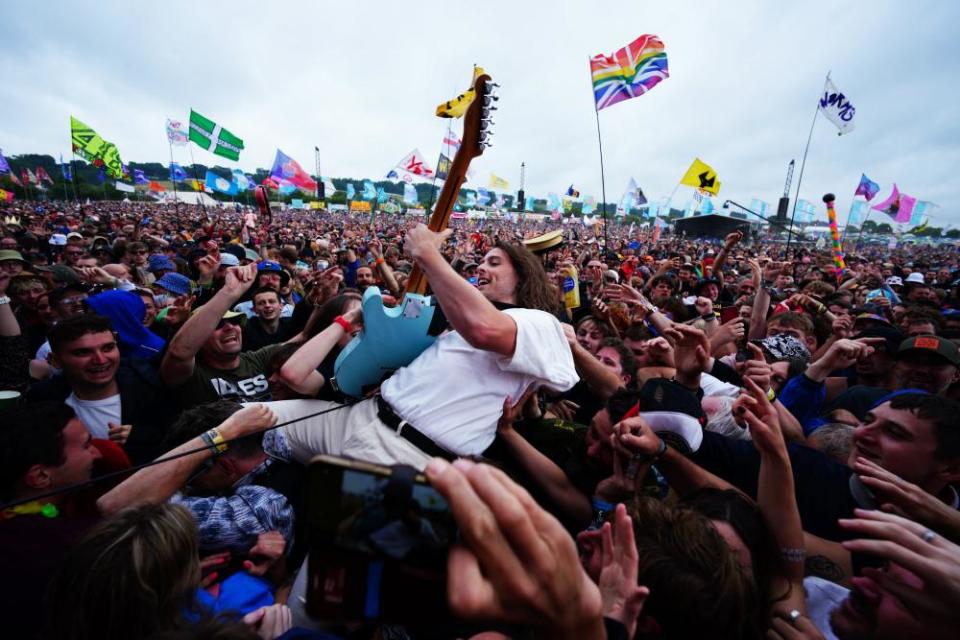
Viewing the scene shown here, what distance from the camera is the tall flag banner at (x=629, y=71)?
902 centimetres

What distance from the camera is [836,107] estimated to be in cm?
1221

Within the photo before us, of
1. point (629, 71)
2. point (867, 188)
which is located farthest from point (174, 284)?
point (867, 188)

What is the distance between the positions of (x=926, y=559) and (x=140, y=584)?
219cm

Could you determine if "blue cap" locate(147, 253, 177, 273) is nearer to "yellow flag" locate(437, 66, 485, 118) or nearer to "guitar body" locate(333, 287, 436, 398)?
"yellow flag" locate(437, 66, 485, 118)

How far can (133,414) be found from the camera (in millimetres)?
2811

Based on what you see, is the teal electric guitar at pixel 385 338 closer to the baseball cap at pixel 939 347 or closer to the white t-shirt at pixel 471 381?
the white t-shirt at pixel 471 381

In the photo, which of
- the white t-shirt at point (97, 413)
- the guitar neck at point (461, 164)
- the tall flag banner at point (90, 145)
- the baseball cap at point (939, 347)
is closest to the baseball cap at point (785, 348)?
the baseball cap at point (939, 347)

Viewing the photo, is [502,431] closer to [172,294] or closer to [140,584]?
[140,584]

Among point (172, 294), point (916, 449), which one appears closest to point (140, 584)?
point (916, 449)

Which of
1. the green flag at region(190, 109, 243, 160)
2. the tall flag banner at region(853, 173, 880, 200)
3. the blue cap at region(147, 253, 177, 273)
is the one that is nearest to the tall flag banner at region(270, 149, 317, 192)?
the green flag at region(190, 109, 243, 160)

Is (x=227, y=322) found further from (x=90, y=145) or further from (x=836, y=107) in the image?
(x=90, y=145)

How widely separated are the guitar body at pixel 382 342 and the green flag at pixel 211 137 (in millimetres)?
19634

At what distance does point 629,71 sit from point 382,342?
1018 centimetres

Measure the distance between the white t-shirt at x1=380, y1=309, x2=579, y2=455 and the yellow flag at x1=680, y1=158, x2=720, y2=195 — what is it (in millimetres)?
14811
